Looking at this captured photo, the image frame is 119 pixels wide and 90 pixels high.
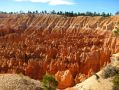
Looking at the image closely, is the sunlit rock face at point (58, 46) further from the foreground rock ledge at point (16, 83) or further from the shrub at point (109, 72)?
the foreground rock ledge at point (16, 83)

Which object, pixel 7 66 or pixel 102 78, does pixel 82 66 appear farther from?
pixel 102 78

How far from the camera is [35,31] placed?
98.2m

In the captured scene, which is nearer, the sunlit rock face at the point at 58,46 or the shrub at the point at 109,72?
the shrub at the point at 109,72

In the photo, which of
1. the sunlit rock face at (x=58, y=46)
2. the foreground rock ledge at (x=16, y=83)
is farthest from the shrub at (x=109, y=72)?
the sunlit rock face at (x=58, y=46)

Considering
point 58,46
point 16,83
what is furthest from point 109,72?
point 58,46

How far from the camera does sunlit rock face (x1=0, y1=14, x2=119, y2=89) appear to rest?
48.2 metres

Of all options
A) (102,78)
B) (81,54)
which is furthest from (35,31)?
(102,78)

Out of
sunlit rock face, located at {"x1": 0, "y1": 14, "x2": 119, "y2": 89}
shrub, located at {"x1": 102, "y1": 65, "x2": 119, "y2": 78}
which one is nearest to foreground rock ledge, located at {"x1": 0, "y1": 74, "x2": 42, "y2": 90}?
shrub, located at {"x1": 102, "y1": 65, "x2": 119, "y2": 78}

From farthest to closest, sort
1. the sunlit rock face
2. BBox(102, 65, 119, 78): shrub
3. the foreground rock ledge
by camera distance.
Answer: the sunlit rock face
BBox(102, 65, 119, 78): shrub
the foreground rock ledge

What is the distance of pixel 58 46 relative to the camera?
69125 millimetres

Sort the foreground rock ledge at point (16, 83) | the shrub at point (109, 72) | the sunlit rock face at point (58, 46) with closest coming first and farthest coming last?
the foreground rock ledge at point (16, 83) < the shrub at point (109, 72) < the sunlit rock face at point (58, 46)

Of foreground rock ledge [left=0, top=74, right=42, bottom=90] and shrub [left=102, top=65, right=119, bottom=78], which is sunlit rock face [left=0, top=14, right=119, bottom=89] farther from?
foreground rock ledge [left=0, top=74, right=42, bottom=90]

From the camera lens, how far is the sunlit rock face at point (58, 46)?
48156mm

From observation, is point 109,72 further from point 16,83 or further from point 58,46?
point 58,46
